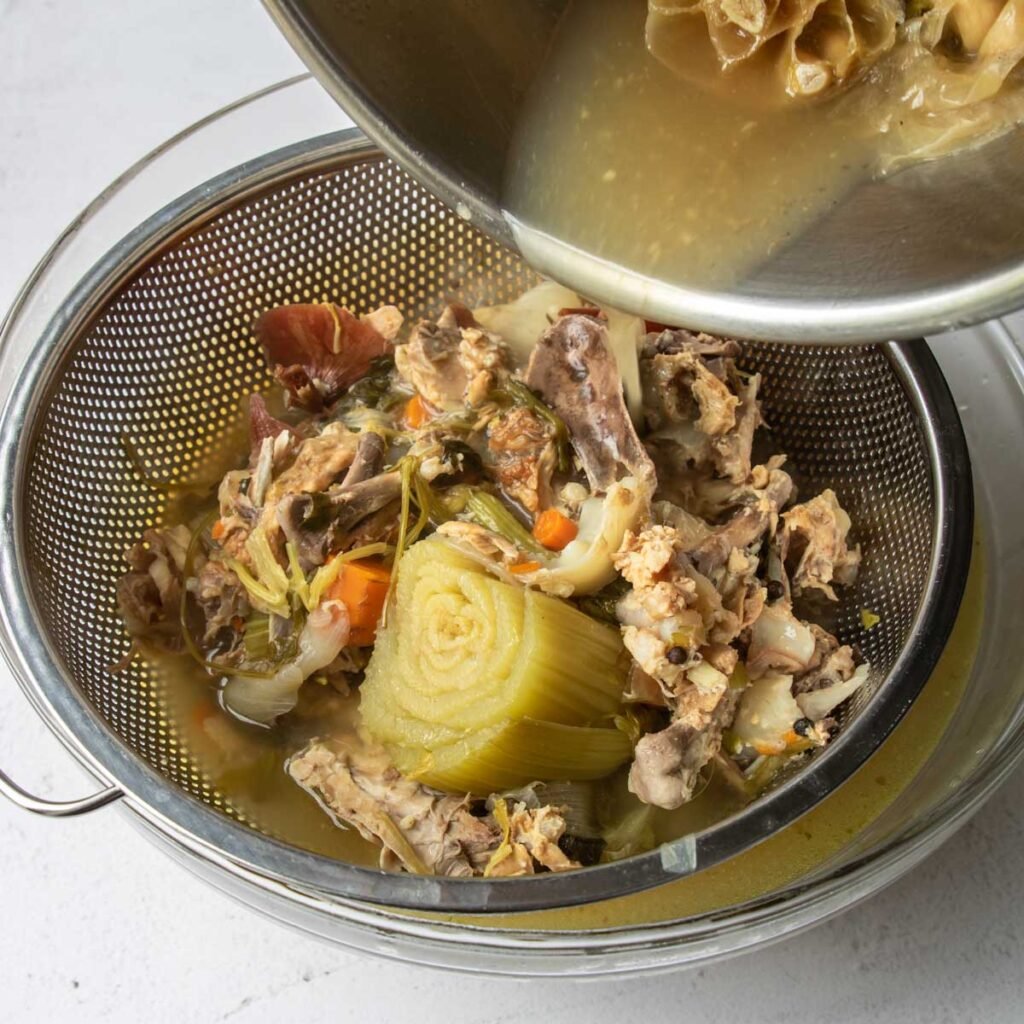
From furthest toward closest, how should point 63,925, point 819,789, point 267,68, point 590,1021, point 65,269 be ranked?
1. point 267,68
2. point 65,269
3. point 63,925
4. point 590,1021
5. point 819,789

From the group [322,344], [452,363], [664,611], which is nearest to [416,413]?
[452,363]

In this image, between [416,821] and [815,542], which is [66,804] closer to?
[416,821]

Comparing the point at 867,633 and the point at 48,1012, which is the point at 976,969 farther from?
the point at 48,1012

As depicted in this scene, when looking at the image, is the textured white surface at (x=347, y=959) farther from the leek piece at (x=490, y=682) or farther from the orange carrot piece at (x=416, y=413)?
the orange carrot piece at (x=416, y=413)

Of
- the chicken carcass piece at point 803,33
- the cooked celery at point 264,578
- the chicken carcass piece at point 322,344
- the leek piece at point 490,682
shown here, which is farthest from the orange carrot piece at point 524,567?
the chicken carcass piece at point 803,33

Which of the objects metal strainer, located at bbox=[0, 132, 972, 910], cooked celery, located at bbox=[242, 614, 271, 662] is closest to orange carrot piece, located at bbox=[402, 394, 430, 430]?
metal strainer, located at bbox=[0, 132, 972, 910]

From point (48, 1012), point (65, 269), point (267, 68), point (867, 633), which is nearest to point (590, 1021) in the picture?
point (867, 633)
